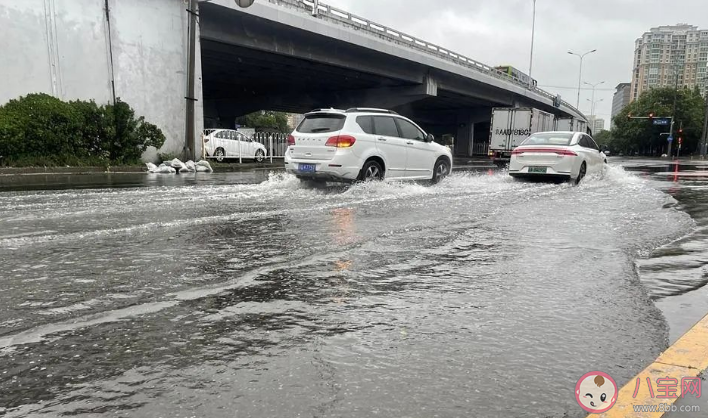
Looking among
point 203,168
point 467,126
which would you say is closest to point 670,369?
point 203,168

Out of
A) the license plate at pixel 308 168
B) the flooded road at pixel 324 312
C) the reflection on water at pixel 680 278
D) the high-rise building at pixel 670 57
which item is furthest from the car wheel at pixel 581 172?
the high-rise building at pixel 670 57

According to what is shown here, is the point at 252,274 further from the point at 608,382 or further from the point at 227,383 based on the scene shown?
the point at 608,382

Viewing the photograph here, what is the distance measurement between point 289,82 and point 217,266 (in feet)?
120

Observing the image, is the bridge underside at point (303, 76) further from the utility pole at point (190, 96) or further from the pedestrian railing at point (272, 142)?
the pedestrian railing at point (272, 142)

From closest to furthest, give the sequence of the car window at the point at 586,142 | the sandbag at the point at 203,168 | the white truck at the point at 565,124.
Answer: the car window at the point at 586,142 → the sandbag at the point at 203,168 → the white truck at the point at 565,124

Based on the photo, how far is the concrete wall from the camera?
1515 centimetres

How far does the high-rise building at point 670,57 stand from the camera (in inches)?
3420

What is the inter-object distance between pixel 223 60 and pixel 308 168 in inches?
902

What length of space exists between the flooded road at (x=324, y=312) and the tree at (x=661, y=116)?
7643 centimetres

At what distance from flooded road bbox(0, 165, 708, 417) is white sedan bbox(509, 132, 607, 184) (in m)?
6.21

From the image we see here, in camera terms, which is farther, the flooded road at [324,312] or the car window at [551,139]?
the car window at [551,139]

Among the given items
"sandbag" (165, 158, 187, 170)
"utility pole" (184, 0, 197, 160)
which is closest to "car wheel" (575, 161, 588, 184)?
"sandbag" (165, 158, 187, 170)

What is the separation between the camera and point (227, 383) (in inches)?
93.0

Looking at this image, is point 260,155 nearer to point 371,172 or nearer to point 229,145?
point 229,145
